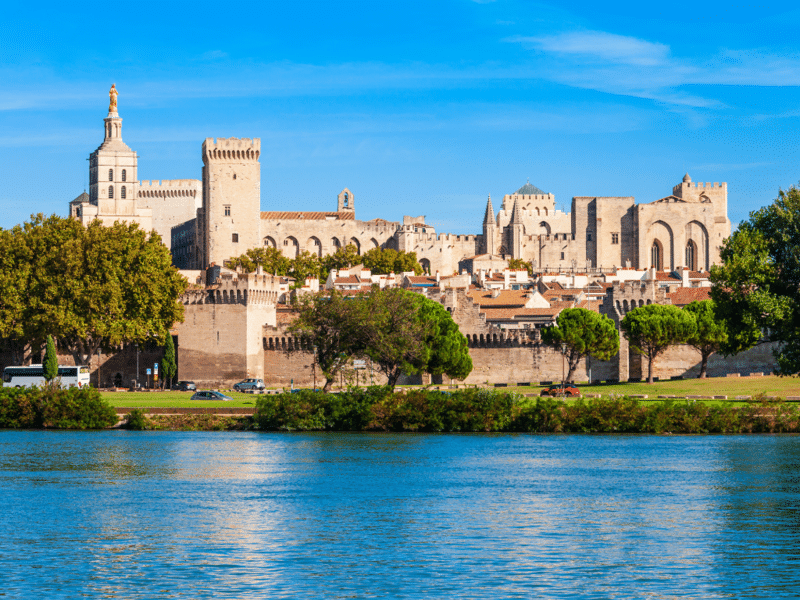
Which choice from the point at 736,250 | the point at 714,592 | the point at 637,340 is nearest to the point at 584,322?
the point at 637,340

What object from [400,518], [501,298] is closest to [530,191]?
[501,298]

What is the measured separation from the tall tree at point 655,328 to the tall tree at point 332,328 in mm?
15665

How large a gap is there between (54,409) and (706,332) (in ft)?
107

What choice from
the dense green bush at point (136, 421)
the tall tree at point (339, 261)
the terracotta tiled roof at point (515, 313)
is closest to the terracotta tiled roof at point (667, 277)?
the tall tree at point (339, 261)

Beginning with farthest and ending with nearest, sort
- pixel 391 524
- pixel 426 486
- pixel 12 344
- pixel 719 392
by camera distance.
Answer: pixel 12 344 < pixel 719 392 < pixel 426 486 < pixel 391 524

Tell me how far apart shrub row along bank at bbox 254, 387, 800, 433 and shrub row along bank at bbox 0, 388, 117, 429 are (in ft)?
19.3

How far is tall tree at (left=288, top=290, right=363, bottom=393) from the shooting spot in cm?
5597

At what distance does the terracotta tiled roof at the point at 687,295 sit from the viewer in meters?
72.0

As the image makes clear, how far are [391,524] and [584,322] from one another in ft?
128

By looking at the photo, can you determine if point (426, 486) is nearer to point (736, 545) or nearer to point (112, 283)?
point (736, 545)

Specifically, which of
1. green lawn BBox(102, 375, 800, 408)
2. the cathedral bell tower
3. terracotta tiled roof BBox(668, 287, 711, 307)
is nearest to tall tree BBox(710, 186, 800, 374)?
green lawn BBox(102, 375, 800, 408)

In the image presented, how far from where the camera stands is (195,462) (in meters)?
37.2

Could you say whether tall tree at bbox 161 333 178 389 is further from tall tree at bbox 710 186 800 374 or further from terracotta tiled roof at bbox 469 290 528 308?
tall tree at bbox 710 186 800 374

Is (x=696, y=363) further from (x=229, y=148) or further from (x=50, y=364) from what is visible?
(x=229, y=148)
